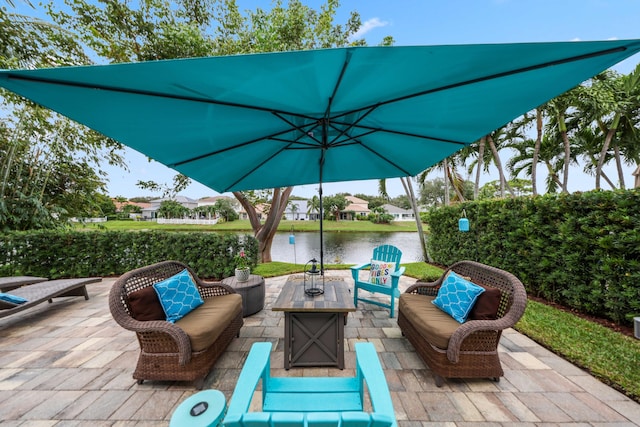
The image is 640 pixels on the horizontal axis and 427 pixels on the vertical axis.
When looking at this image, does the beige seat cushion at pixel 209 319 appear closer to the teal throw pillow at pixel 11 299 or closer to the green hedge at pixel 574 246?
the teal throw pillow at pixel 11 299

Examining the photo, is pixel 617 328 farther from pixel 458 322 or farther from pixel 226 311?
pixel 226 311

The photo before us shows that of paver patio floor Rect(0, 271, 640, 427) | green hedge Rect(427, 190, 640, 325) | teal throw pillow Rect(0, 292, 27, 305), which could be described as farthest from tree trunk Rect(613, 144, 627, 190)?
teal throw pillow Rect(0, 292, 27, 305)

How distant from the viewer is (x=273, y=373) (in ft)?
6.87

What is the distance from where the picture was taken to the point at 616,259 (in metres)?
2.77

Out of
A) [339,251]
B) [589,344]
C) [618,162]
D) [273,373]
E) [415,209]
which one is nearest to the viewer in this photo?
[273,373]

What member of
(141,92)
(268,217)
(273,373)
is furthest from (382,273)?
(268,217)

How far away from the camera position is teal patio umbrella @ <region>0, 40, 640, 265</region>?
109 cm

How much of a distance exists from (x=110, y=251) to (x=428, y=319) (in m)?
6.28

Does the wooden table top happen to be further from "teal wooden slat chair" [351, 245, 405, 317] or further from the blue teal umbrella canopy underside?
the blue teal umbrella canopy underside

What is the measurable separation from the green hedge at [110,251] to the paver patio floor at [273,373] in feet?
7.31

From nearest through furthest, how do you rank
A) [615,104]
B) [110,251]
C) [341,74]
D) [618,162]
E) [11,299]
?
[341,74], [11,299], [110,251], [615,104], [618,162]

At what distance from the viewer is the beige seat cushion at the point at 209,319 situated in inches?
75.0

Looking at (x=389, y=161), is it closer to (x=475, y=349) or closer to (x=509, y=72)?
(x=509, y=72)

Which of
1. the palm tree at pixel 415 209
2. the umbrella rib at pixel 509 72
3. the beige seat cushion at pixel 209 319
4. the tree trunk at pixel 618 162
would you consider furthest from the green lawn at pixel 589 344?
the tree trunk at pixel 618 162
